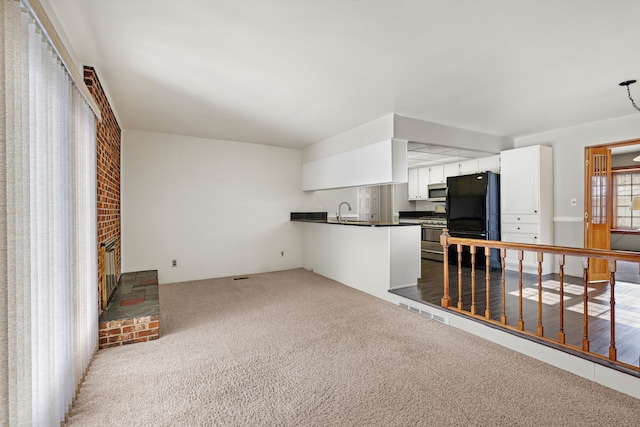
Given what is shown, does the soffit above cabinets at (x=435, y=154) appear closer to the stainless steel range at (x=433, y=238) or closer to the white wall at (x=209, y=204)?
the stainless steel range at (x=433, y=238)

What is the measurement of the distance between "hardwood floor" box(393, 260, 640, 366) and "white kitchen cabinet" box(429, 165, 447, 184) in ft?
7.87

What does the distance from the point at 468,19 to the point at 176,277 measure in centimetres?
521

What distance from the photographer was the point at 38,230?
1524mm

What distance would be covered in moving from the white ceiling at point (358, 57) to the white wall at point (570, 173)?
1.20ft

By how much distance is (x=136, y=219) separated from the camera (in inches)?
191

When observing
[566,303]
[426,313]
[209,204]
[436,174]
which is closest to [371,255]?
[426,313]

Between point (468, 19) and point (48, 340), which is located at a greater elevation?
point (468, 19)

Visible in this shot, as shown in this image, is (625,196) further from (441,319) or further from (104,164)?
(104,164)

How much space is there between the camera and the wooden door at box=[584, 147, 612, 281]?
178 inches

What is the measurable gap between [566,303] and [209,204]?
5.30m

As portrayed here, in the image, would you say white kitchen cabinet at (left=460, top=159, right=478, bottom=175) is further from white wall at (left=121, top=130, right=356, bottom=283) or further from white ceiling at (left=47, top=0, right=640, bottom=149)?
white wall at (left=121, top=130, right=356, bottom=283)

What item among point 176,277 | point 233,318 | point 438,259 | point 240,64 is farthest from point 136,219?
point 438,259

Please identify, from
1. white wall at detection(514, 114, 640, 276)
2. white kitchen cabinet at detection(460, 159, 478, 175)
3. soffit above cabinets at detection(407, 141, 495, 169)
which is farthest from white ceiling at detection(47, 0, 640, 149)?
white kitchen cabinet at detection(460, 159, 478, 175)

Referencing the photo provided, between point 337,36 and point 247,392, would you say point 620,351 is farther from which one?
point 337,36
